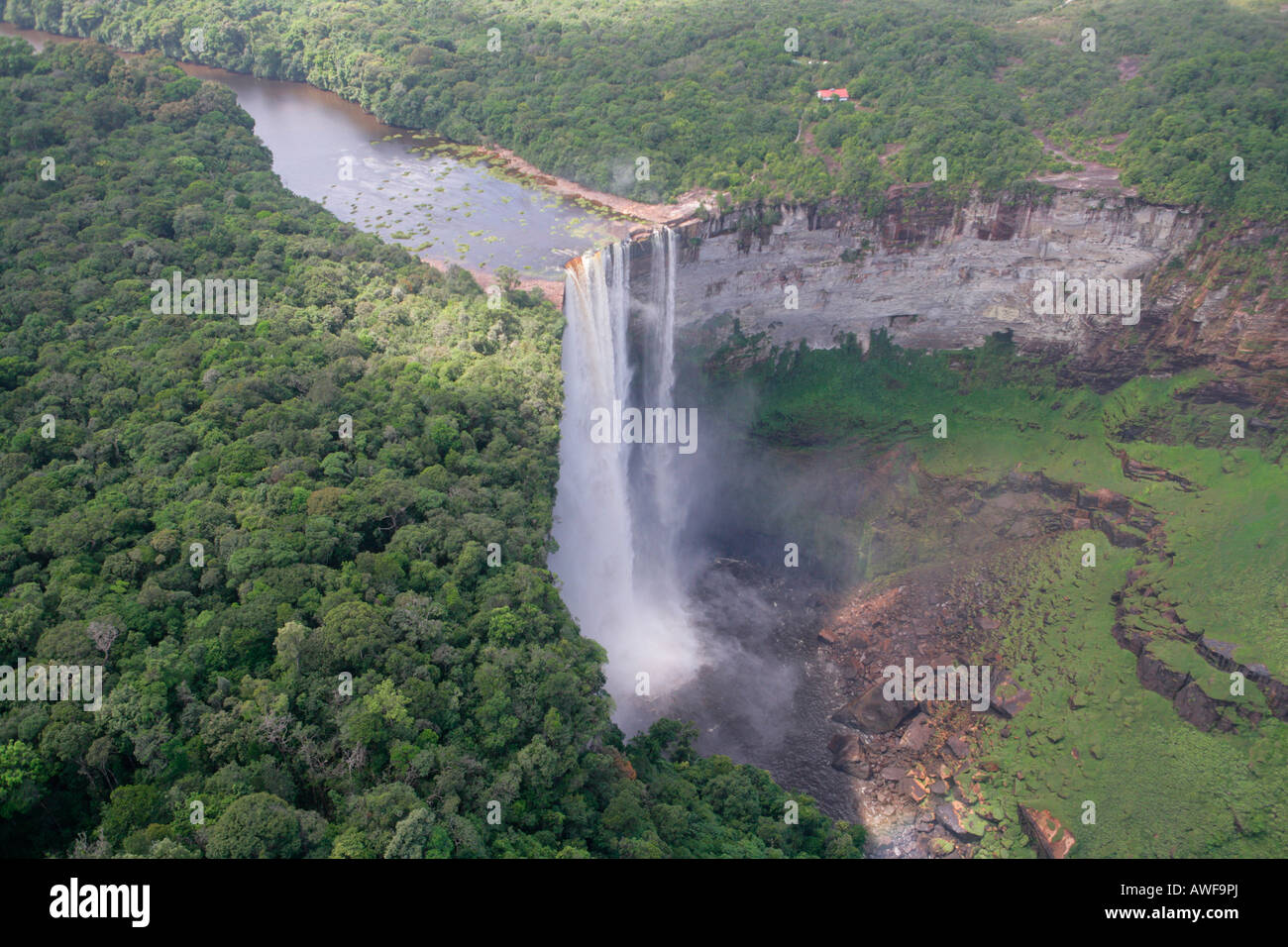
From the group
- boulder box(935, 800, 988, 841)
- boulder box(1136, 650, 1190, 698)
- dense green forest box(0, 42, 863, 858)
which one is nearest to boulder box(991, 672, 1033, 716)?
boulder box(1136, 650, 1190, 698)

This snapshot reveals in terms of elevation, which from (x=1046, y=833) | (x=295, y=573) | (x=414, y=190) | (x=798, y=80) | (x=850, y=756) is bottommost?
(x=1046, y=833)

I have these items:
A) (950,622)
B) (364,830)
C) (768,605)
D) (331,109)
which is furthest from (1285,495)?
(331,109)

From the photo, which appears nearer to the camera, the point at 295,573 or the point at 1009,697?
the point at 295,573

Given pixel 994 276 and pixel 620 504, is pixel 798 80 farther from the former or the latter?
pixel 620 504

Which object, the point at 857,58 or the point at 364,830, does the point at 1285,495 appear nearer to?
the point at 857,58

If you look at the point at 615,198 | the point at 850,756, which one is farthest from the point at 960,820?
the point at 615,198
